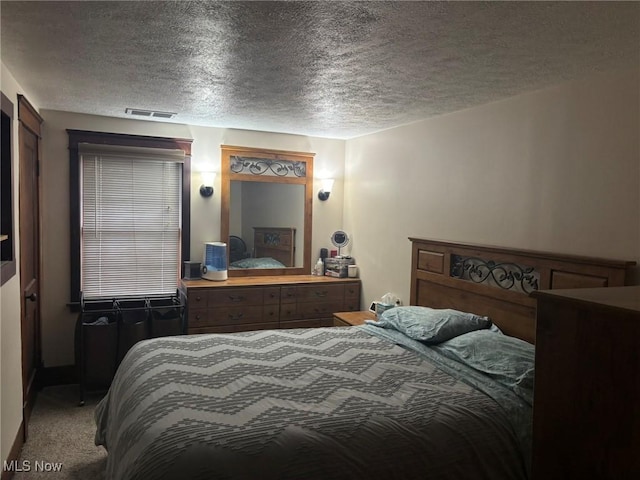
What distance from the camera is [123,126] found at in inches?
176

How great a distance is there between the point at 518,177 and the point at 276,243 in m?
2.72

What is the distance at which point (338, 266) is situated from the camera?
16.6ft

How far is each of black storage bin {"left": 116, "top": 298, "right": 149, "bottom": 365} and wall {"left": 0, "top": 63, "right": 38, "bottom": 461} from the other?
99 cm

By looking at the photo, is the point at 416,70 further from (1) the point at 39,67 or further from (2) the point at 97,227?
(2) the point at 97,227

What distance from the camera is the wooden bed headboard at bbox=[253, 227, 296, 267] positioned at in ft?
16.6

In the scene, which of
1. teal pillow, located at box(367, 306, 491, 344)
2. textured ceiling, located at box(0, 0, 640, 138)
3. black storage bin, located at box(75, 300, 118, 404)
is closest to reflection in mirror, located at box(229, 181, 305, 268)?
black storage bin, located at box(75, 300, 118, 404)

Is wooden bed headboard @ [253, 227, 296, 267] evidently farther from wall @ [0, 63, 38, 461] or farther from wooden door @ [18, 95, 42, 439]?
wall @ [0, 63, 38, 461]

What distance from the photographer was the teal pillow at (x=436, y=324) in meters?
3.05

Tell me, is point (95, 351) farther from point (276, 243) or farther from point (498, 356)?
point (498, 356)

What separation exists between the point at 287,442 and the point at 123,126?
141 inches

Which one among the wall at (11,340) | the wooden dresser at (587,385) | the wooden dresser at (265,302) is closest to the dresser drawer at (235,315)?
the wooden dresser at (265,302)

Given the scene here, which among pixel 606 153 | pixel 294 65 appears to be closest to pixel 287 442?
pixel 294 65

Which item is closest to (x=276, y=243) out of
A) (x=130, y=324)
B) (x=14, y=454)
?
(x=130, y=324)

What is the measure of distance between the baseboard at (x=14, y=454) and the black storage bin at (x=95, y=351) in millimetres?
755
